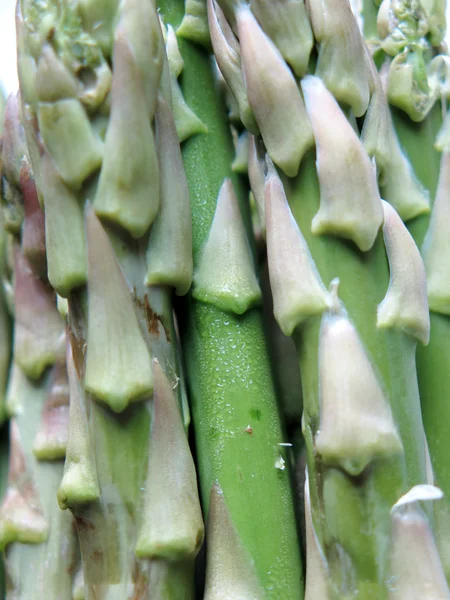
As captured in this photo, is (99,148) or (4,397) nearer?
(99,148)

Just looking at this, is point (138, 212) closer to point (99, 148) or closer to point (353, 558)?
point (99, 148)

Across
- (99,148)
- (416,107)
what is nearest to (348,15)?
(416,107)

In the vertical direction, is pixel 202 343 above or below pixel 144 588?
above

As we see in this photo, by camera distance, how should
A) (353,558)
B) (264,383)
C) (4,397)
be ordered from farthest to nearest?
(4,397)
(264,383)
(353,558)

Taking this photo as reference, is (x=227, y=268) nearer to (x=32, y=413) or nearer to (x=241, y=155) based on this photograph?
(x=241, y=155)

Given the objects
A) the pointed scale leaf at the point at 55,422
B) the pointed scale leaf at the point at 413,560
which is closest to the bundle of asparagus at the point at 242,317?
the pointed scale leaf at the point at 413,560

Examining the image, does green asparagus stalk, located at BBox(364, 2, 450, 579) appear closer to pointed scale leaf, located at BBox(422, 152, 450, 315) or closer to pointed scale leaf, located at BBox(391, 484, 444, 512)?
pointed scale leaf, located at BBox(422, 152, 450, 315)
